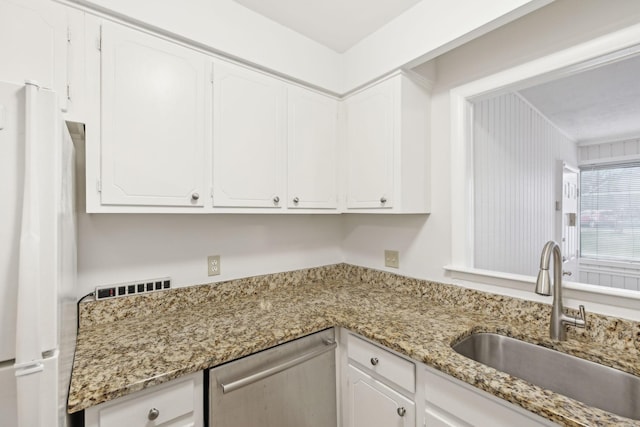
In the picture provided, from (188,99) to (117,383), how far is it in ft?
3.74

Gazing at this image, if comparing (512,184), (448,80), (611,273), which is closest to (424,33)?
(448,80)

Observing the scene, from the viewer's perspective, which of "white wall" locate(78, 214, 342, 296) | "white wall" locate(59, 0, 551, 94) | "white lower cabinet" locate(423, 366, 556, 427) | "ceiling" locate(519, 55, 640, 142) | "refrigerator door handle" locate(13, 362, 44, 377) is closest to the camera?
"refrigerator door handle" locate(13, 362, 44, 377)

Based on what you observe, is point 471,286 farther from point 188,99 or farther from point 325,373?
point 188,99

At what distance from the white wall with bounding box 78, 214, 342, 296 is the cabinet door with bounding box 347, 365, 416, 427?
34.4 inches

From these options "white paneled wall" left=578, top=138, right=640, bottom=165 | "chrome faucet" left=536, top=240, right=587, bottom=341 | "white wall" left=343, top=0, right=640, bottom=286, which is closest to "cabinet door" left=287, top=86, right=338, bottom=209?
"white wall" left=343, top=0, right=640, bottom=286

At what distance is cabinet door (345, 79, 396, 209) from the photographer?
166 centimetres

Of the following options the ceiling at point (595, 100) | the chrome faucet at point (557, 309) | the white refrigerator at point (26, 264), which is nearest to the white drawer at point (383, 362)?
the chrome faucet at point (557, 309)

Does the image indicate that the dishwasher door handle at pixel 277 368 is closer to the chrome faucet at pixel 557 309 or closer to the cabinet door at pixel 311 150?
the cabinet door at pixel 311 150

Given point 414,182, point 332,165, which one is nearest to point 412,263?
point 414,182

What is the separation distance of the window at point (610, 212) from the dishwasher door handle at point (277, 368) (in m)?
4.12

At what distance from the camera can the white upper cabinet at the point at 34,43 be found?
3.21ft

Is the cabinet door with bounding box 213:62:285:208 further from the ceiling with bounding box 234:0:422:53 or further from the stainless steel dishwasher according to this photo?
the stainless steel dishwasher

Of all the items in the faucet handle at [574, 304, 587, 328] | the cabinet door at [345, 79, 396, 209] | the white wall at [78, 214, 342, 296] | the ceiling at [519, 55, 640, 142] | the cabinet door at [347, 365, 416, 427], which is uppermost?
the ceiling at [519, 55, 640, 142]

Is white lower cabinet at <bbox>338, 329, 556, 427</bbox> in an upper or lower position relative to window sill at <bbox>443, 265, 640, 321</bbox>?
lower
